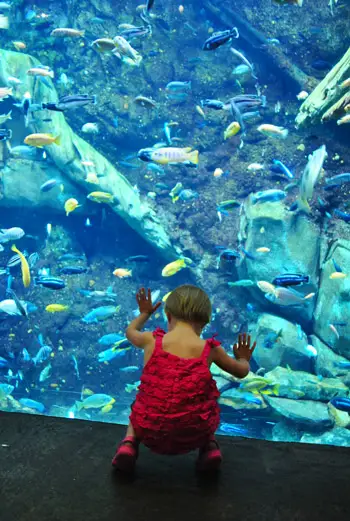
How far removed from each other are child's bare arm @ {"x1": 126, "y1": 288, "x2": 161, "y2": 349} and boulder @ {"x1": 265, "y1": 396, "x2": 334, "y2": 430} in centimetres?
622

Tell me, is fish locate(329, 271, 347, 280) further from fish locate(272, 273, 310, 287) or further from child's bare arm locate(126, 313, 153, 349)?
child's bare arm locate(126, 313, 153, 349)

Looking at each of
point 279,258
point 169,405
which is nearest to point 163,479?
point 169,405

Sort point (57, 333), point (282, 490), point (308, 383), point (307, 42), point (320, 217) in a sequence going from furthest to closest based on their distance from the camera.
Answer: point (307, 42)
point (57, 333)
point (320, 217)
point (308, 383)
point (282, 490)

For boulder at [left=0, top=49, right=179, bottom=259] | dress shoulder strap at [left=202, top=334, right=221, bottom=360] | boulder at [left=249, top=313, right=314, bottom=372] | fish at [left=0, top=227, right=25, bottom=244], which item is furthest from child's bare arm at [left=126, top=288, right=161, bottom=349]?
boulder at [left=0, top=49, right=179, bottom=259]

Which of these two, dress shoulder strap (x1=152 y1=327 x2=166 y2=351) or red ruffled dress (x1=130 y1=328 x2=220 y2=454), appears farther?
dress shoulder strap (x1=152 y1=327 x2=166 y2=351)

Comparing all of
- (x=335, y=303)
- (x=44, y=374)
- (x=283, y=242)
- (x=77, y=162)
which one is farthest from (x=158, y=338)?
(x=77, y=162)

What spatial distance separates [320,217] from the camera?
8.98 m

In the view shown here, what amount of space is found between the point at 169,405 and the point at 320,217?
8.24 m

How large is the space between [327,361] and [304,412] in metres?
1.66

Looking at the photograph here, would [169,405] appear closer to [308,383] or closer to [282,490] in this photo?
[282,490]

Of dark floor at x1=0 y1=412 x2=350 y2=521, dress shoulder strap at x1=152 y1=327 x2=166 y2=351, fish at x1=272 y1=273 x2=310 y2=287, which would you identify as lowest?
fish at x1=272 y1=273 x2=310 y2=287

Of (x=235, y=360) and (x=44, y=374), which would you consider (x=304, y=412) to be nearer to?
(x=44, y=374)

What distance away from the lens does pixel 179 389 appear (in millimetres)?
1646

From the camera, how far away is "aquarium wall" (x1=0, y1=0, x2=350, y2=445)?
8.01 metres
